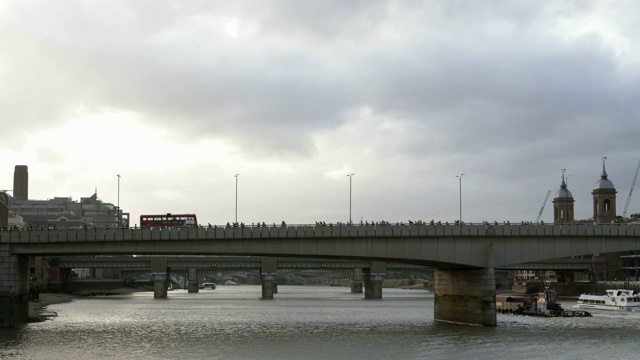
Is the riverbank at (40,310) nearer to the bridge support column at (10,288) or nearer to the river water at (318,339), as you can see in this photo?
the river water at (318,339)

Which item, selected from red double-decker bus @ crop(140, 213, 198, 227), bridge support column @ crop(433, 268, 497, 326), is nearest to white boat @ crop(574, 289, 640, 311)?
bridge support column @ crop(433, 268, 497, 326)

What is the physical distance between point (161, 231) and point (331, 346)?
28.1 m

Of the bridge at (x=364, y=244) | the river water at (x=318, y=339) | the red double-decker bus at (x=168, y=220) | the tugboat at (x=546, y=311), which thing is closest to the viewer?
the river water at (x=318, y=339)

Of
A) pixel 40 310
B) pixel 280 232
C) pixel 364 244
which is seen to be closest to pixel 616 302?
pixel 364 244

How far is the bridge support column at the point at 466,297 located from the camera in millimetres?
101000

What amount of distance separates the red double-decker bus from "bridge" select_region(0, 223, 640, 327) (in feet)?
70.3

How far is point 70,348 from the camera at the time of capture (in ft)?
261

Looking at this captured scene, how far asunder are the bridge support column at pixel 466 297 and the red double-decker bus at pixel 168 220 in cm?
3653

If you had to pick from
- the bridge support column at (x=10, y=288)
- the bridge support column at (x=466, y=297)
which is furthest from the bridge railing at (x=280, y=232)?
the bridge support column at (x=466, y=297)

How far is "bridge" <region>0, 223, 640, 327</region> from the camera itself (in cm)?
9994

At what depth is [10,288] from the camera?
98.1 m

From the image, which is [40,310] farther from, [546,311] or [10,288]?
[546,311]

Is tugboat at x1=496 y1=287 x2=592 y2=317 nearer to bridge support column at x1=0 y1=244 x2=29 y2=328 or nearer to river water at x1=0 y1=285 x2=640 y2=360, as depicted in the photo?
river water at x1=0 y1=285 x2=640 y2=360

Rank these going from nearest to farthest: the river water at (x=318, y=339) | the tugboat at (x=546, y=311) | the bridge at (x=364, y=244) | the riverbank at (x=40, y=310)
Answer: the river water at (x=318, y=339)
the bridge at (x=364, y=244)
the riverbank at (x=40, y=310)
the tugboat at (x=546, y=311)
